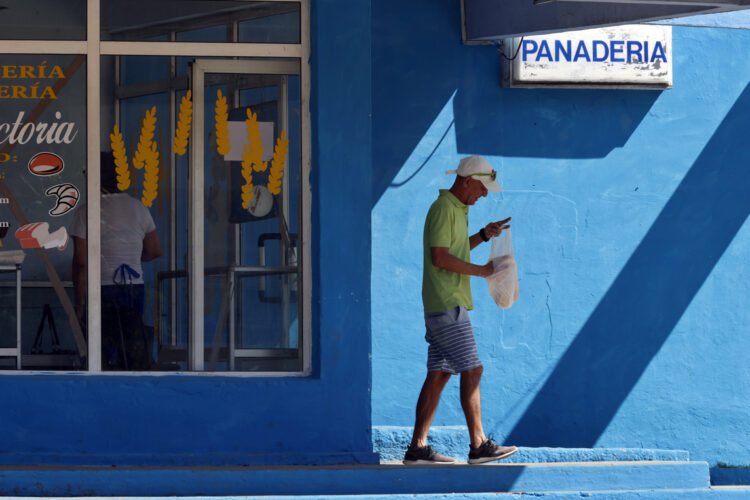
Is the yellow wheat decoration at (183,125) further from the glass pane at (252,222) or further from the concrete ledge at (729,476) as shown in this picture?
the concrete ledge at (729,476)

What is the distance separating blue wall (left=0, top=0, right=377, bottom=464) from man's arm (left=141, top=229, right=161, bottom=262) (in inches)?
29.2

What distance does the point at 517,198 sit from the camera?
809 cm

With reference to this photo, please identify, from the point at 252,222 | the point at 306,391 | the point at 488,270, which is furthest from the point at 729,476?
the point at 252,222

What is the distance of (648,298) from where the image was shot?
8.26 metres

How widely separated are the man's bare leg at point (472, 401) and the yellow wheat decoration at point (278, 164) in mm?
1625

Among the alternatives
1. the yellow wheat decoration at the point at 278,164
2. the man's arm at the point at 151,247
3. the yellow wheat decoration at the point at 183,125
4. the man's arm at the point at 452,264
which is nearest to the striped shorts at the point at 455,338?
the man's arm at the point at 452,264

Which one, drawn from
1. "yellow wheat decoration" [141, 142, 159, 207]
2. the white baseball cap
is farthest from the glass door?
the white baseball cap

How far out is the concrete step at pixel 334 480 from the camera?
20.5ft

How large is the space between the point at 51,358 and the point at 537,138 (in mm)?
3745

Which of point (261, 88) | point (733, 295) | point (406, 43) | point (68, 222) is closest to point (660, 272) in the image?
point (733, 295)

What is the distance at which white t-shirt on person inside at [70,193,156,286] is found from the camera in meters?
6.76

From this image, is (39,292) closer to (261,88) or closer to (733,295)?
(261,88)

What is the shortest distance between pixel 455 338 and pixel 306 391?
938mm

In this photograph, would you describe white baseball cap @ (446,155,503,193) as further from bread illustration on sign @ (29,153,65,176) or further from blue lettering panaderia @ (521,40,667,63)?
bread illustration on sign @ (29,153,65,176)
